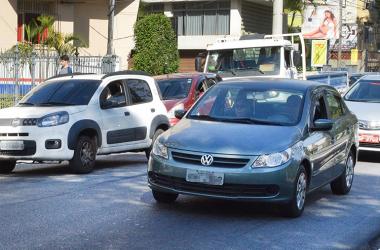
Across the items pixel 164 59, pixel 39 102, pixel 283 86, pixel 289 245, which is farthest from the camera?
pixel 164 59

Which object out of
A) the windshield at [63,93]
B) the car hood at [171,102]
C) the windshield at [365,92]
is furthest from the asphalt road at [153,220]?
the windshield at [365,92]

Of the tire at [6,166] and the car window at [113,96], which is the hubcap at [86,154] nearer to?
the car window at [113,96]

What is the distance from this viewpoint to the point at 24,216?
26.2 feet

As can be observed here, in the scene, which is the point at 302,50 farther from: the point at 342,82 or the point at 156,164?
the point at 156,164

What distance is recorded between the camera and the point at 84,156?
11.5 meters

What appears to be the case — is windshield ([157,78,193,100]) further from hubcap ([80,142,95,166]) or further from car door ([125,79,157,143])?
hubcap ([80,142,95,166])

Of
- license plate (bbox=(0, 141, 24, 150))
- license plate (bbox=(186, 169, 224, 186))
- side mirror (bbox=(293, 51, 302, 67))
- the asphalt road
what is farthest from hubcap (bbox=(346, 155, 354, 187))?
side mirror (bbox=(293, 51, 302, 67))

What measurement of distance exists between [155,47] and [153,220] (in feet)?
85.8

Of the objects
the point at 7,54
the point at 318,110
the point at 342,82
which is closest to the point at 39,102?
the point at 318,110

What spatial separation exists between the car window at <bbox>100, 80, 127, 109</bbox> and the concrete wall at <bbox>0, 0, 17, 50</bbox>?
1513 cm

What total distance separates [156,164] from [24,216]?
5.32 feet

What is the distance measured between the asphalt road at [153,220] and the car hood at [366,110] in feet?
12.5

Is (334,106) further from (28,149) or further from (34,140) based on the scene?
(28,149)

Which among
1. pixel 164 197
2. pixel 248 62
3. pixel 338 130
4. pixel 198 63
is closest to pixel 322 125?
pixel 338 130
